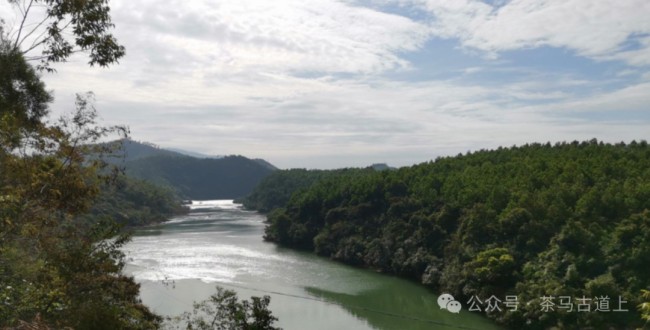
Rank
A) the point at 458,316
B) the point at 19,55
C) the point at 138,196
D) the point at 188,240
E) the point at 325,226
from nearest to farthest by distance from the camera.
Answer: the point at 19,55 < the point at 458,316 < the point at 325,226 < the point at 188,240 < the point at 138,196

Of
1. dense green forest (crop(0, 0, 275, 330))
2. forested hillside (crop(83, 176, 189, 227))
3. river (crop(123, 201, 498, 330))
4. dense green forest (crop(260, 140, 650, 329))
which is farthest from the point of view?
forested hillside (crop(83, 176, 189, 227))

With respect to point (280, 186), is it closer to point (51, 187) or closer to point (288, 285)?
point (288, 285)

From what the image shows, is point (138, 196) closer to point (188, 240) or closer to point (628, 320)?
point (188, 240)

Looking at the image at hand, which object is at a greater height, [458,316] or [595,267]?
[595,267]

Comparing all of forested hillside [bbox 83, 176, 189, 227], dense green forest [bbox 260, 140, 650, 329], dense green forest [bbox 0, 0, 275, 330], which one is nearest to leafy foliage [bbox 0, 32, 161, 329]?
dense green forest [bbox 0, 0, 275, 330]

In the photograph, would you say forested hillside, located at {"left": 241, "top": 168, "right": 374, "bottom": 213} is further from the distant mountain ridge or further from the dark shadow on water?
the dark shadow on water

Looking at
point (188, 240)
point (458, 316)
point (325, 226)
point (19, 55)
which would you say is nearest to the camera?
point (19, 55)

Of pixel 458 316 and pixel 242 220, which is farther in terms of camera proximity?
pixel 242 220

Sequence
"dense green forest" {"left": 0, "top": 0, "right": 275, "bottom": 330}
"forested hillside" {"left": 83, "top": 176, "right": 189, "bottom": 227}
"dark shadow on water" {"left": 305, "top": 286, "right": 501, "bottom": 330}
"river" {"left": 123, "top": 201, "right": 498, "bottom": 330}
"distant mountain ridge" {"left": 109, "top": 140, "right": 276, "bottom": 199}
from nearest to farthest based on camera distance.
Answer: "dense green forest" {"left": 0, "top": 0, "right": 275, "bottom": 330} < "dark shadow on water" {"left": 305, "top": 286, "right": 501, "bottom": 330} < "river" {"left": 123, "top": 201, "right": 498, "bottom": 330} < "forested hillside" {"left": 83, "top": 176, "right": 189, "bottom": 227} < "distant mountain ridge" {"left": 109, "top": 140, "right": 276, "bottom": 199}

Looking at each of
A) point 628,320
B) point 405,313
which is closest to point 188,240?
point 405,313
